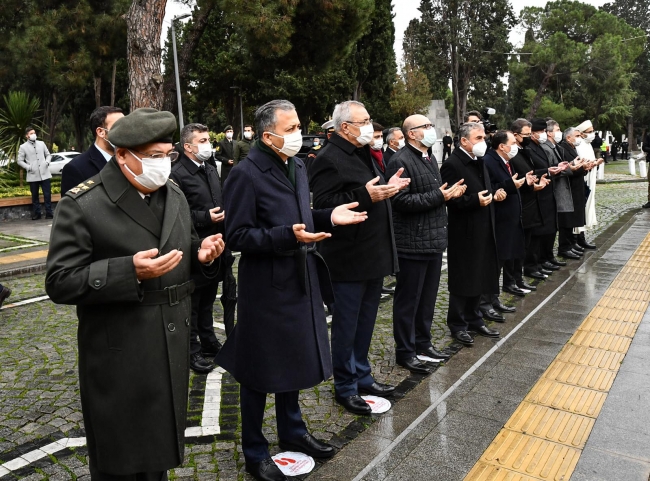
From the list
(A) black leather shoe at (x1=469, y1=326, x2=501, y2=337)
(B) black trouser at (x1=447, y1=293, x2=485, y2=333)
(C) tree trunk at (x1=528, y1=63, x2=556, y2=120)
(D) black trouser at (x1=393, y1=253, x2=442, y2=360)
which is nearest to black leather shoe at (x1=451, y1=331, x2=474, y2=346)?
(B) black trouser at (x1=447, y1=293, x2=485, y2=333)

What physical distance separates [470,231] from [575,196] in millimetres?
4577

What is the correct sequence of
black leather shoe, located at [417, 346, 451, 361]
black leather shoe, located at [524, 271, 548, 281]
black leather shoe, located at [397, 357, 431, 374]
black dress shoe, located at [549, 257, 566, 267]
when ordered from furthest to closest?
black dress shoe, located at [549, 257, 566, 267]
black leather shoe, located at [524, 271, 548, 281]
black leather shoe, located at [417, 346, 451, 361]
black leather shoe, located at [397, 357, 431, 374]

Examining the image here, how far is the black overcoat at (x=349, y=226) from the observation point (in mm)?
4246

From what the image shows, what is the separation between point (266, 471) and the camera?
133 inches

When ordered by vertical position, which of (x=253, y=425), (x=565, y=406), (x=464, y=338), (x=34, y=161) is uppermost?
(x=34, y=161)

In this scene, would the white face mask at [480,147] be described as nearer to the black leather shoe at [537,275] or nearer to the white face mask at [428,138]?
the white face mask at [428,138]

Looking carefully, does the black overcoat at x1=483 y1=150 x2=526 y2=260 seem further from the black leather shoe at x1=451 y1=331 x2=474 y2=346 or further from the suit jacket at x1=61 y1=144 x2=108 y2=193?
the suit jacket at x1=61 y1=144 x2=108 y2=193

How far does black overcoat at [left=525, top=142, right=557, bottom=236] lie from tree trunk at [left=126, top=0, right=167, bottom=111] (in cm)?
811

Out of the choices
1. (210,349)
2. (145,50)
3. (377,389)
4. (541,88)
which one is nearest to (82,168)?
(210,349)

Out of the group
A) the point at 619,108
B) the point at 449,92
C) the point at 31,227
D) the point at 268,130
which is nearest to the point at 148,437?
the point at 268,130

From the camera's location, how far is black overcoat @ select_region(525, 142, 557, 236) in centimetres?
810

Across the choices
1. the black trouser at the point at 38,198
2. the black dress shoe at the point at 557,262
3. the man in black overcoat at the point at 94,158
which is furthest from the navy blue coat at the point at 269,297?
the black trouser at the point at 38,198

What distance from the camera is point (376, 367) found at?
518 cm

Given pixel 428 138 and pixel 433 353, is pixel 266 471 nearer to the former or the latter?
pixel 433 353
